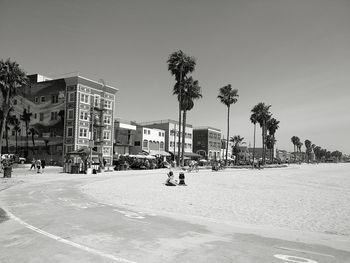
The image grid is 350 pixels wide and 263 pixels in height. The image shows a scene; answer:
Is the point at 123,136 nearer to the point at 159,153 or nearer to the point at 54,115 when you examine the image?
the point at 159,153

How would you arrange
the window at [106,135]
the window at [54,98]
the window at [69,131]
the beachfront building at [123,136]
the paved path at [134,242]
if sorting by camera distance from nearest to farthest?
the paved path at [134,242] < the window at [69,131] < the window at [54,98] < the window at [106,135] < the beachfront building at [123,136]

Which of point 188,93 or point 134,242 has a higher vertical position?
point 188,93

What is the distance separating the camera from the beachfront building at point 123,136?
7312 centimetres

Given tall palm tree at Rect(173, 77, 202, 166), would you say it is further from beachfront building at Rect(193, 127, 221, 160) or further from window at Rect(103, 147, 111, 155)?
beachfront building at Rect(193, 127, 221, 160)

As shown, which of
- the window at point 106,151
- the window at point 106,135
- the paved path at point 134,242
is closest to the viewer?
the paved path at point 134,242

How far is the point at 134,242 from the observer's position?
25.3 ft

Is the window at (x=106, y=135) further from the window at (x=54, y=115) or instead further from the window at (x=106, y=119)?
the window at (x=54, y=115)

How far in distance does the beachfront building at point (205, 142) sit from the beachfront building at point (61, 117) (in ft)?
152

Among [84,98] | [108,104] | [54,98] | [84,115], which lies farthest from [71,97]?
[108,104]

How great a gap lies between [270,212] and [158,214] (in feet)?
15.0

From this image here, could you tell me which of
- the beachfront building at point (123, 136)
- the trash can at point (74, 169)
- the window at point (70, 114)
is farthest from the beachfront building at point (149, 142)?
the trash can at point (74, 169)

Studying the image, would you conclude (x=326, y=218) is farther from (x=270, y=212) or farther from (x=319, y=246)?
(x=319, y=246)

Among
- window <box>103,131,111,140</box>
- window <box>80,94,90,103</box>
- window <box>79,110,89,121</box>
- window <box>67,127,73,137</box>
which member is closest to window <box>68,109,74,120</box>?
window <box>79,110,89,121</box>

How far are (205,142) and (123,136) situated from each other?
3820 centimetres
